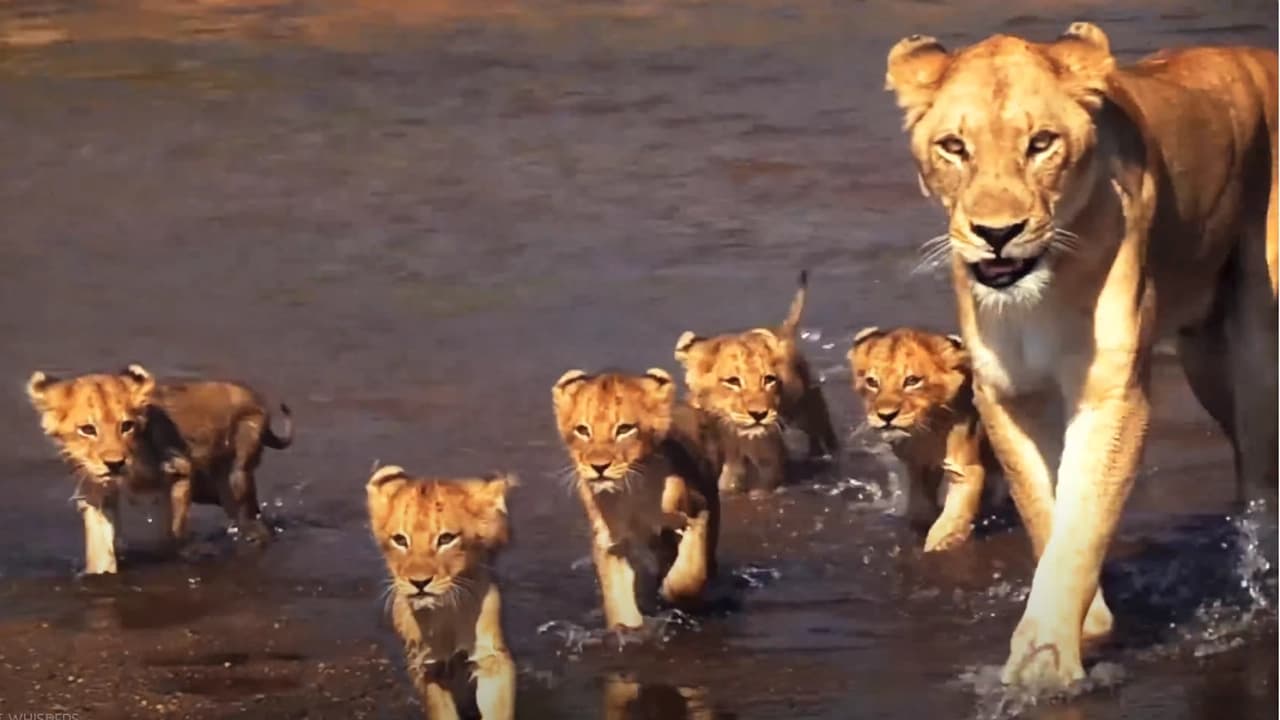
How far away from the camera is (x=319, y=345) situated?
666 centimetres

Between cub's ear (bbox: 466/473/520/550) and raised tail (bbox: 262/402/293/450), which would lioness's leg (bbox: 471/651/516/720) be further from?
raised tail (bbox: 262/402/293/450)

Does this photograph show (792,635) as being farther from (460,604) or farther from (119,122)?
(119,122)

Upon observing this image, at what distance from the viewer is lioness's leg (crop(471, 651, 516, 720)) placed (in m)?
4.27

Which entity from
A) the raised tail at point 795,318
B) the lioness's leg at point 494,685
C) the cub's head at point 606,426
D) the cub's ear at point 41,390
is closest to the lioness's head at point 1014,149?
the cub's head at point 606,426

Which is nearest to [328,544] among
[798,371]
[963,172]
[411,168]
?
[798,371]

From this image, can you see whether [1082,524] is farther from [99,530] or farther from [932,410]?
[99,530]

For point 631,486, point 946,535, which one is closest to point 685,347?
point 946,535

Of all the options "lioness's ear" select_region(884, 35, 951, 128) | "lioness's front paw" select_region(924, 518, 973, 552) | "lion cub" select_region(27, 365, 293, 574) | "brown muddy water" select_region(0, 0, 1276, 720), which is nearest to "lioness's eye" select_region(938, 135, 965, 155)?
"lioness's ear" select_region(884, 35, 951, 128)

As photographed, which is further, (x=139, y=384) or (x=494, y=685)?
(x=139, y=384)

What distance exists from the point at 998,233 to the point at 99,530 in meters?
1.96

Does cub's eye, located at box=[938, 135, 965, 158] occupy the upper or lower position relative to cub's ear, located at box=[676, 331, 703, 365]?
upper

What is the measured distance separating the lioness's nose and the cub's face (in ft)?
4.13

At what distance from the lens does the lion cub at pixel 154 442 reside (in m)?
5.22

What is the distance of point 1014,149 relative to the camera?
4.22 meters
